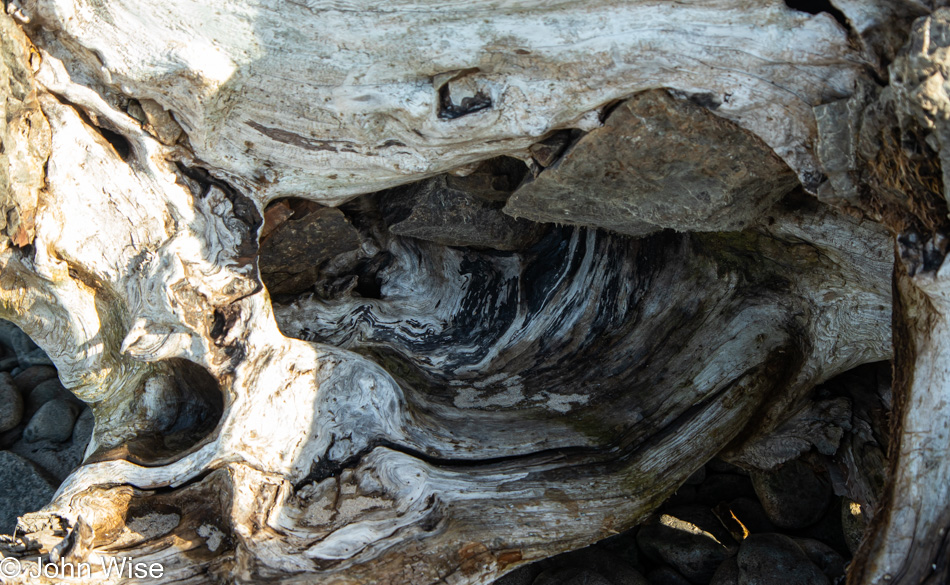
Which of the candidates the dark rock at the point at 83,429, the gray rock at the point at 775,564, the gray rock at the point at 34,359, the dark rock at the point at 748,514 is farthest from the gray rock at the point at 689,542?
the gray rock at the point at 34,359

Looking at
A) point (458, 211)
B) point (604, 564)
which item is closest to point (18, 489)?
point (458, 211)

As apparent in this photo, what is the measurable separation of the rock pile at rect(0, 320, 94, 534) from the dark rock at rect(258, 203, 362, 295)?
178 cm

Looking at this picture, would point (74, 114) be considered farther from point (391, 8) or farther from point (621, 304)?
point (621, 304)

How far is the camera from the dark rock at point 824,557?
10.8 feet

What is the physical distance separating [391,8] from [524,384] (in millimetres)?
1774

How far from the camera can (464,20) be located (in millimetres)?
2100

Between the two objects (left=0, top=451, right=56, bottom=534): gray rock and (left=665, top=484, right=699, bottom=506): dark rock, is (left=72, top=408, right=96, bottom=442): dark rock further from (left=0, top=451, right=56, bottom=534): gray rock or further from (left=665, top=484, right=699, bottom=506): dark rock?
(left=665, top=484, right=699, bottom=506): dark rock

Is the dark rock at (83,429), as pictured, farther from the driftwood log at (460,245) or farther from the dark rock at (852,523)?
the dark rock at (852,523)

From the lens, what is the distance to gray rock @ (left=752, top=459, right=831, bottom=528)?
357cm

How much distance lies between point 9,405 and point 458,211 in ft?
10.0

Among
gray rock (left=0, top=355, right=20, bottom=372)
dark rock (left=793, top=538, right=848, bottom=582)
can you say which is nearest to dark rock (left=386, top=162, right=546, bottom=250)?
dark rock (left=793, top=538, right=848, bottom=582)

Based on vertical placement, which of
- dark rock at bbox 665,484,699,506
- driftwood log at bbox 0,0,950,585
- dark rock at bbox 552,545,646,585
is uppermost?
driftwood log at bbox 0,0,950,585

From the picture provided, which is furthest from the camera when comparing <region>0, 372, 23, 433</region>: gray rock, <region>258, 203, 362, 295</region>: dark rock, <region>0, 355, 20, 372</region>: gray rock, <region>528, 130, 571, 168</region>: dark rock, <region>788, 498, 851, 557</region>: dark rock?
<region>0, 355, 20, 372</region>: gray rock

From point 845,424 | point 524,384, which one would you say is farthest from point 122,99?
point 845,424
